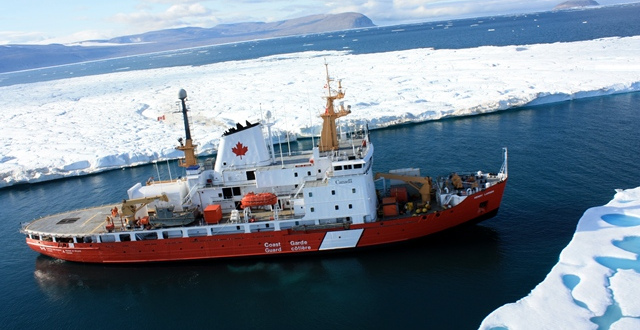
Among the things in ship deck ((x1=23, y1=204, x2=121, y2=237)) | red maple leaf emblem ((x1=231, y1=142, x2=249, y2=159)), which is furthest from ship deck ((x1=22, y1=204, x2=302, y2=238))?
red maple leaf emblem ((x1=231, y1=142, x2=249, y2=159))

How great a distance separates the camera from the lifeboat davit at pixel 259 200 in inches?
753

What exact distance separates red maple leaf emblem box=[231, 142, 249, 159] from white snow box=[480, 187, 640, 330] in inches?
467

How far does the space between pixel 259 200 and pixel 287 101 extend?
1100 inches

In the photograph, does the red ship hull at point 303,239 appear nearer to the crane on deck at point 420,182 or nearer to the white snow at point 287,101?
the crane on deck at point 420,182

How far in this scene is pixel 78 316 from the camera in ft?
55.0

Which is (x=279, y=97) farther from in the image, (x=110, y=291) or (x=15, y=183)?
(x=110, y=291)

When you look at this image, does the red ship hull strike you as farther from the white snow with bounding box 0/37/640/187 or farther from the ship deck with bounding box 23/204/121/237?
the white snow with bounding box 0/37/640/187

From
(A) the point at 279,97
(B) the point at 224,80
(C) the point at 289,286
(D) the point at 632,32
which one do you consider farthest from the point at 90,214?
(D) the point at 632,32

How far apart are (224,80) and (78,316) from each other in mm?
52458

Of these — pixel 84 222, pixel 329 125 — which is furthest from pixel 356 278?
pixel 84 222

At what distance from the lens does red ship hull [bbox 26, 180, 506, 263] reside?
60.4 feet

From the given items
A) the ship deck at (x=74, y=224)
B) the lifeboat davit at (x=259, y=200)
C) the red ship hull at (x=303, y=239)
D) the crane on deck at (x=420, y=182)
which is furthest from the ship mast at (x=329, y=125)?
the ship deck at (x=74, y=224)

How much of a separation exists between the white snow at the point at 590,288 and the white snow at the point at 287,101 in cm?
1517

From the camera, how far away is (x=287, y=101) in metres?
46.0
